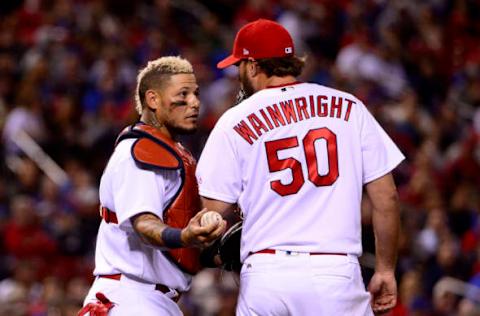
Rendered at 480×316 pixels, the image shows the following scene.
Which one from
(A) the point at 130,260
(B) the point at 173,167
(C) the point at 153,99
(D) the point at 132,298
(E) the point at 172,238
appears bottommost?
(D) the point at 132,298

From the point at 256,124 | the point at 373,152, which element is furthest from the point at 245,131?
the point at 373,152

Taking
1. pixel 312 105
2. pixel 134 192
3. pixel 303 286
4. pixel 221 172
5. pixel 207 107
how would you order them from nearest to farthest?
pixel 134 192 → pixel 303 286 → pixel 221 172 → pixel 312 105 → pixel 207 107

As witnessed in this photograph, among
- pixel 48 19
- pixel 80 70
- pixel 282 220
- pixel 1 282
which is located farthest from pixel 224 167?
pixel 48 19

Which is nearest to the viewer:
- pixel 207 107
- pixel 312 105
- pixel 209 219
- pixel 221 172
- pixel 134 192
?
pixel 209 219

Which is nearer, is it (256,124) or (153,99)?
(256,124)

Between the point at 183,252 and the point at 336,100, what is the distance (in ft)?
3.18

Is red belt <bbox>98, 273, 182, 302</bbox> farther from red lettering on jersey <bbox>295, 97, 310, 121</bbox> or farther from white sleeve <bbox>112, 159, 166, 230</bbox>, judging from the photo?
red lettering on jersey <bbox>295, 97, 310, 121</bbox>

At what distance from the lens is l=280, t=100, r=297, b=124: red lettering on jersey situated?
196 inches

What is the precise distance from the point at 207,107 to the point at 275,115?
7.79m

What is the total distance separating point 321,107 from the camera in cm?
503

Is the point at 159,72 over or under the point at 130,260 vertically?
over

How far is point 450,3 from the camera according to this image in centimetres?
1483

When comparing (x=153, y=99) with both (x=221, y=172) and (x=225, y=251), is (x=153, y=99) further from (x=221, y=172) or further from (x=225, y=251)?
(x=225, y=251)

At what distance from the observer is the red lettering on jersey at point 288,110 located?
498 cm
